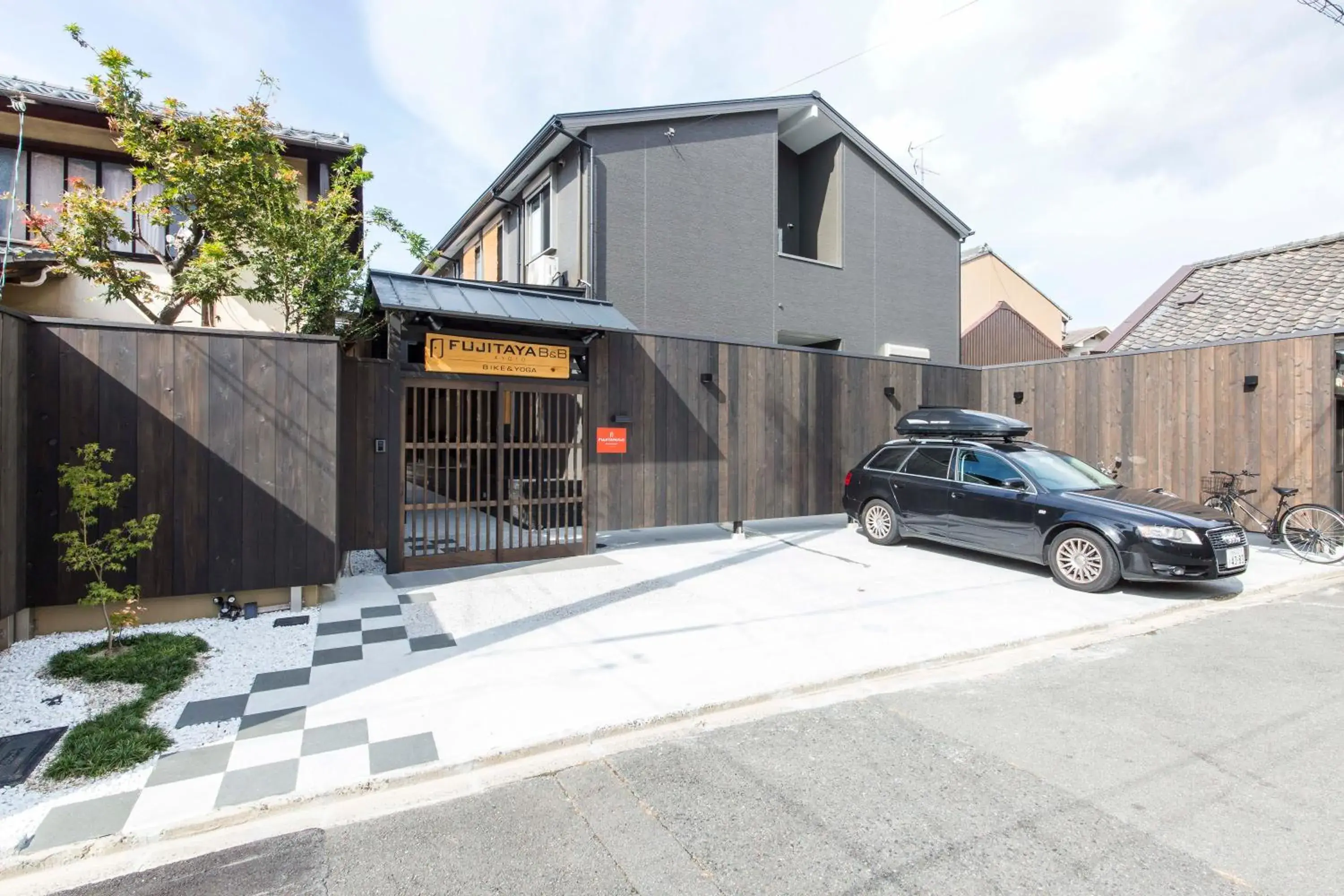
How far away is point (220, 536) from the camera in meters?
4.89

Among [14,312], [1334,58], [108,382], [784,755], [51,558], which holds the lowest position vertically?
[784,755]

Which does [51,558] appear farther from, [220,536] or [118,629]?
[220,536]

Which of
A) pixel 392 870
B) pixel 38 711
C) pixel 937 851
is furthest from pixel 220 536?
pixel 937 851

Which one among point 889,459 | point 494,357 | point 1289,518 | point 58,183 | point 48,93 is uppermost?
point 48,93

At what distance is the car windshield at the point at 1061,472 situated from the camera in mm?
6594

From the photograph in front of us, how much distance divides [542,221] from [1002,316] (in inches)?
612

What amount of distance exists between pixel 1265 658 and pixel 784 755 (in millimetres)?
3720

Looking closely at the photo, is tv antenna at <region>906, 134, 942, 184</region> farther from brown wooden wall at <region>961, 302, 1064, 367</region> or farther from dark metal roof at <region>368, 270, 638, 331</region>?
dark metal roof at <region>368, 270, 638, 331</region>

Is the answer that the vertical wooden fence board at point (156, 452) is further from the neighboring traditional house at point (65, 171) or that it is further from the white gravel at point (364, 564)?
the neighboring traditional house at point (65, 171)

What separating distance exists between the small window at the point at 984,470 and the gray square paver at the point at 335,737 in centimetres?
627

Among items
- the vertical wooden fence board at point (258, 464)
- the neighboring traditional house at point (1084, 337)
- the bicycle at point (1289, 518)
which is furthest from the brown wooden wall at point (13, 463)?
the neighboring traditional house at point (1084, 337)

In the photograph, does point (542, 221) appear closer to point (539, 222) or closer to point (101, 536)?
point (539, 222)

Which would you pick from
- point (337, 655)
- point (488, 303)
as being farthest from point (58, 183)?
point (337, 655)

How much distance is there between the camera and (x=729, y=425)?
852cm
